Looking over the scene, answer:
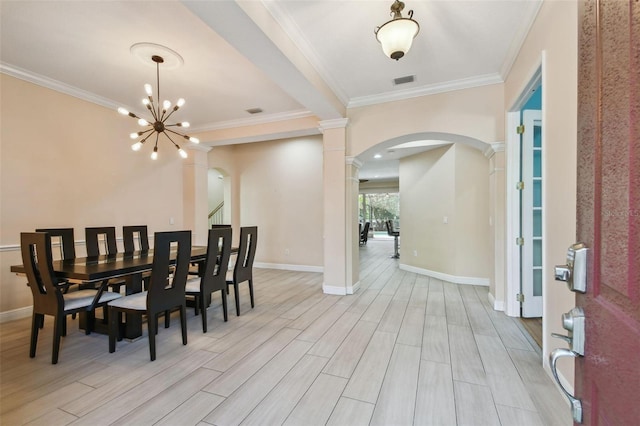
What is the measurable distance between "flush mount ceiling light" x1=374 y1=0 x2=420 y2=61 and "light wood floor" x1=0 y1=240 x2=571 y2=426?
250 centimetres

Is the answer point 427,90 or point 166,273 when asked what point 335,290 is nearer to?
point 166,273

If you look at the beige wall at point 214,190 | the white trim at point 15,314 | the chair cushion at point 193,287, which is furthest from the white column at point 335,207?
the beige wall at point 214,190

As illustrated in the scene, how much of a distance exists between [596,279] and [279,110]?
15.0ft

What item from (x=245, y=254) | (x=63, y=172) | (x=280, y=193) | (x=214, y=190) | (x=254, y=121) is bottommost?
(x=245, y=254)

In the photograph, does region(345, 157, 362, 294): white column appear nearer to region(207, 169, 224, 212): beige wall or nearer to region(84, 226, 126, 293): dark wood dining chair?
region(84, 226, 126, 293): dark wood dining chair

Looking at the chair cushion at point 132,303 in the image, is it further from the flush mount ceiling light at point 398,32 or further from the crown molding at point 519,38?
the crown molding at point 519,38

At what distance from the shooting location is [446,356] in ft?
7.73

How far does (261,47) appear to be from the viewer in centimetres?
239

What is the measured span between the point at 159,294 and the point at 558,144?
3.34 m

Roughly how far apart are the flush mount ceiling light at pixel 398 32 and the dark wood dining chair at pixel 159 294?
93.3 inches

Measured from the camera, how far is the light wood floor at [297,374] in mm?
1683

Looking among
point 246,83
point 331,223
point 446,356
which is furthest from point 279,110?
point 446,356

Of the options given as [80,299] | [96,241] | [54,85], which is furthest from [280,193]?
[80,299]

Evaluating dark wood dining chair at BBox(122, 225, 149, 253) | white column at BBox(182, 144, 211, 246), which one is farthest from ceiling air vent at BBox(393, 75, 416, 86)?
dark wood dining chair at BBox(122, 225, 149, 253)
